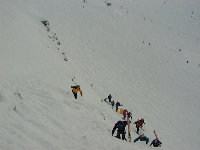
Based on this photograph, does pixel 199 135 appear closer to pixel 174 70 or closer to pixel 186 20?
pixel 174 70

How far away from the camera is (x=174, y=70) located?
38.7 meters

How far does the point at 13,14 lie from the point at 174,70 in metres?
19.8

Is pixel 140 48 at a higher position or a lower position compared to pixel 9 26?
higher

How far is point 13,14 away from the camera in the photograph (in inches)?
1169

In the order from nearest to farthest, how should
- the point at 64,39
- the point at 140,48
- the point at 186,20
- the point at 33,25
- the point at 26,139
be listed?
the point at 26,139, the point at 33,25, the point at 64,39, the point at 140,48, the point at 186,20

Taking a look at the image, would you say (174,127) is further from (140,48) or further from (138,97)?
(140,48)

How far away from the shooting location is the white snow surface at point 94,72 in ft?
47.6

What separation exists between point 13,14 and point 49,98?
51.4 feet

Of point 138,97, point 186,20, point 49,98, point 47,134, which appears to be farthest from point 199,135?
point 186,20

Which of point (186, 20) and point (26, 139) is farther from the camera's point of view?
point (186, 20)

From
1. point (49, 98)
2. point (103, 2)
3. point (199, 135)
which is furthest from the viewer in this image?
point (103, 2)

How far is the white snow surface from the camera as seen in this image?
14.5 m

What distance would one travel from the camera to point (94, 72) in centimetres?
3394

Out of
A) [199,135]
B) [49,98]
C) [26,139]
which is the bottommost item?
[26,139]
